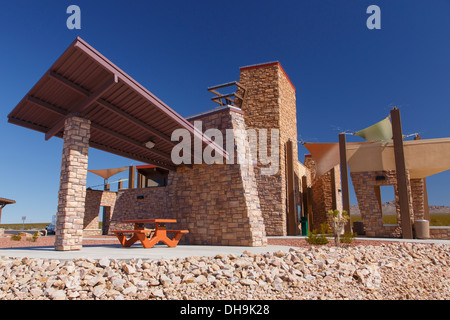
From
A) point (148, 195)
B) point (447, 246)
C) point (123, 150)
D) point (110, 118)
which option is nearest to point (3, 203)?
point (148, 195)

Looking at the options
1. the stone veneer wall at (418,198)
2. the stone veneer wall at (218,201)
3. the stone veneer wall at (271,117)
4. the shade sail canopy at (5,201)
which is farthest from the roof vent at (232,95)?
the shade sail canopy at (5,201)

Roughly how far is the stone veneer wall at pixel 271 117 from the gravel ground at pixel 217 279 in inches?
354

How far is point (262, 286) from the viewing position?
4.75 m

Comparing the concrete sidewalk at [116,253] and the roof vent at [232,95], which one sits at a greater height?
the roof vent at [232,95]

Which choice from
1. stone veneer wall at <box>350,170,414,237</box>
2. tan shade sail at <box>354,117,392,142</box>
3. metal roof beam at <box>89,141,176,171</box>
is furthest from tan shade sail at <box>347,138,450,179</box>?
metal roof beam at <box>89,141,176,171</box>

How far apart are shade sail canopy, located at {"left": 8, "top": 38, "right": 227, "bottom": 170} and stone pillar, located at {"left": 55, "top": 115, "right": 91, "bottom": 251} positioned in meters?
0.49

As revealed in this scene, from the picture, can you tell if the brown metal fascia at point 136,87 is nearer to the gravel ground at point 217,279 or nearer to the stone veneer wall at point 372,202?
the gravel ground at point 217,279

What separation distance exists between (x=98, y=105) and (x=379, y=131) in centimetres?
1319

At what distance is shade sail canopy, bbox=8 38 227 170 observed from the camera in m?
6.67

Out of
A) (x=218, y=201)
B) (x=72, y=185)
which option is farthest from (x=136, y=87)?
(x=218, y=201)

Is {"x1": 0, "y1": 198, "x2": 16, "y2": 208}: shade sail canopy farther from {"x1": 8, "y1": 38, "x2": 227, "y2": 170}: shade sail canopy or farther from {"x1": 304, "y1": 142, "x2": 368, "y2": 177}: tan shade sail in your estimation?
{"x1": 304, "y1": 142, "x2": 368, "y2": 177}: tan shade sail

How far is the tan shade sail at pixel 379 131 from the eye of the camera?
15.1m

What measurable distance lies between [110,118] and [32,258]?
4106 millimetres

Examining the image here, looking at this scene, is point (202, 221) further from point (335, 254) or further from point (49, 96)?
point (49, 96)
